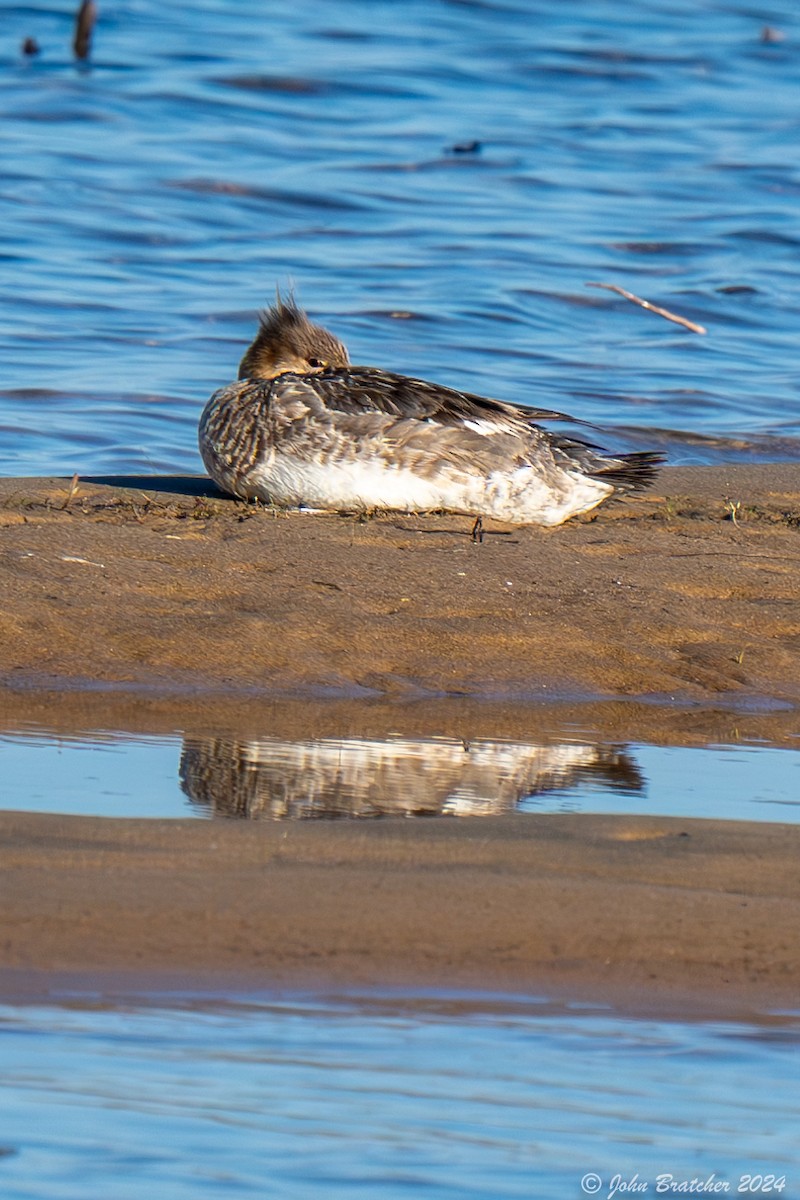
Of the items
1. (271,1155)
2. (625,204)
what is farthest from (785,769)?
(625,204)

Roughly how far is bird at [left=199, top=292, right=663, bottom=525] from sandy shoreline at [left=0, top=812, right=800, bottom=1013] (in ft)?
11.2

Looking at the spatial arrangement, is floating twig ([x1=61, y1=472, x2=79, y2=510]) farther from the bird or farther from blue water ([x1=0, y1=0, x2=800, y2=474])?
blue water ([x1=0, y1=0, x2=800, y2=474])

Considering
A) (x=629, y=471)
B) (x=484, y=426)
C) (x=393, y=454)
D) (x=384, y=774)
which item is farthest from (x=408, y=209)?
(x=384, y=774)

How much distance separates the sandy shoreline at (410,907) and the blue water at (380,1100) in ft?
0.51

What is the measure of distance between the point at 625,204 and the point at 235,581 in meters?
12.0

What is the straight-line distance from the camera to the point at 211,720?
591 cm

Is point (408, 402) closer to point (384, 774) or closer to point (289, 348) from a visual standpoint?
point (289, 348)

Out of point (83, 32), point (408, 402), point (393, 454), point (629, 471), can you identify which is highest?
point (83, 32)

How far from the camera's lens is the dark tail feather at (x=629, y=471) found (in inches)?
329

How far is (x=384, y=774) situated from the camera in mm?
5418

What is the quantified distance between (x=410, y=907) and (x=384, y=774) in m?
1.28

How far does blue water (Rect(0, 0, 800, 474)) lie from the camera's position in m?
12.4

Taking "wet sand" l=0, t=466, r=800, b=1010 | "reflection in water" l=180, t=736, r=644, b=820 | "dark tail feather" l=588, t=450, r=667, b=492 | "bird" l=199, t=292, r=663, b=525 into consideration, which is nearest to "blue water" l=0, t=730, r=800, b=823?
"reflection in water" l=180, t=736, r=644, b=820

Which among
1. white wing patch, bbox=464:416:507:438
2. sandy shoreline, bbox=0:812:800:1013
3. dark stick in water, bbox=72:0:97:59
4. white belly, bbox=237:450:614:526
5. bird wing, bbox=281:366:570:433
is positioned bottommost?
white belly, bbox=237:450:614:526
